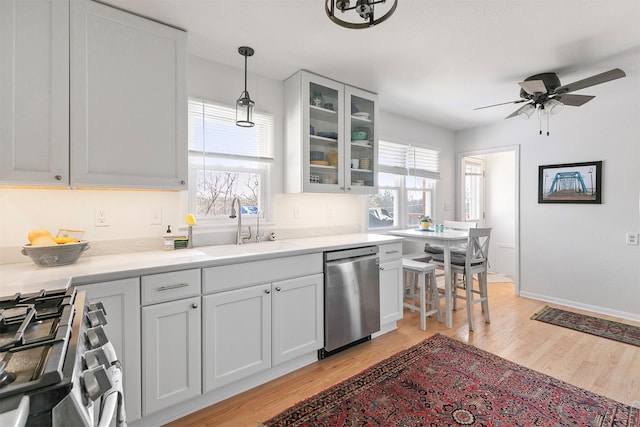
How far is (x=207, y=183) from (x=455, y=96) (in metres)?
2.85

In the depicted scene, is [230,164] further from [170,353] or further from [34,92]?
[170,353]

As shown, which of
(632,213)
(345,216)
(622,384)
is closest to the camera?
(622,384)

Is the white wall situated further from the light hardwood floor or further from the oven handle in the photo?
the oven handle

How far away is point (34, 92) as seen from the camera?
1574 millimetres

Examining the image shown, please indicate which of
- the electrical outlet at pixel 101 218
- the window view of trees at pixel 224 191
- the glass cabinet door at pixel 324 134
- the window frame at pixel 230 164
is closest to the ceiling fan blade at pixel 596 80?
the glass cabinet door at pixel 324 134

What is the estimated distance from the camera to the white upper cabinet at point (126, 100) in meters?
1.71

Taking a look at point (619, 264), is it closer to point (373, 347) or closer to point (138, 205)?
point (373, 347)

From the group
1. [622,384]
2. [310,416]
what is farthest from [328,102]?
[622,384]

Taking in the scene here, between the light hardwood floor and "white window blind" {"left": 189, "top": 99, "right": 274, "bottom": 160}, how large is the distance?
1860 mm

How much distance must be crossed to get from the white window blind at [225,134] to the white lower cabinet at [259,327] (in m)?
1.24

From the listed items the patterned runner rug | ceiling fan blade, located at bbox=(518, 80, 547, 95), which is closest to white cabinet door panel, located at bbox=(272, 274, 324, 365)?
ceiling fan blade, located at bbox=(518, 80, 547, 95)

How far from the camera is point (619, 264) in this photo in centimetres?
330

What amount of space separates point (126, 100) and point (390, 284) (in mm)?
2561

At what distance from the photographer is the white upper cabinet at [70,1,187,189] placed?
1.71 metres
